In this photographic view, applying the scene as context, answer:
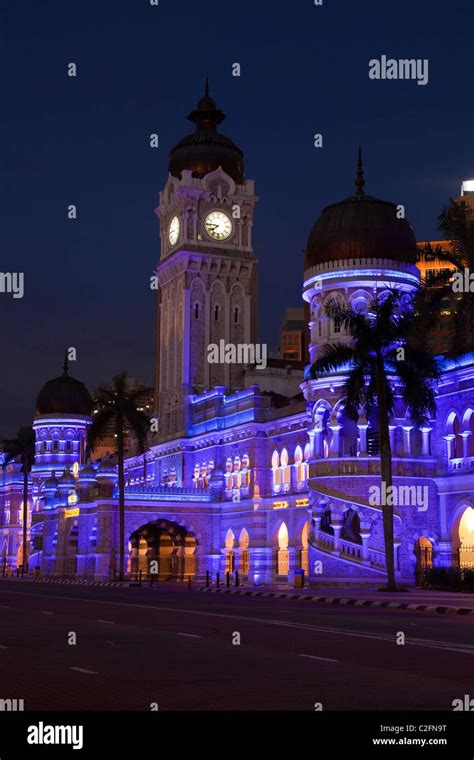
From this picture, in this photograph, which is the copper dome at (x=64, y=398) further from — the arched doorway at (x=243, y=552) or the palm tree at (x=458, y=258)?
the palm tree at (x=458, y=258)

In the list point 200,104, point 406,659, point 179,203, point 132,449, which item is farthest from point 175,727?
point 132,449

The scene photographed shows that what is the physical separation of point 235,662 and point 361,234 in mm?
38841

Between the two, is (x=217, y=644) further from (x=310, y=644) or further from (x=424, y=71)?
(x=424, y=71)

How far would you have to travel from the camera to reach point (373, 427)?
51.2 metres

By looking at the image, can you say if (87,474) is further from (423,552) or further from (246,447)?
(423,552)

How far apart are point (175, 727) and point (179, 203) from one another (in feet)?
237

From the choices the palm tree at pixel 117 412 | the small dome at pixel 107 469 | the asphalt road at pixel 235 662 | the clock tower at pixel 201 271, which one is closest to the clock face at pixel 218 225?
the clock tower at pixel 201 271

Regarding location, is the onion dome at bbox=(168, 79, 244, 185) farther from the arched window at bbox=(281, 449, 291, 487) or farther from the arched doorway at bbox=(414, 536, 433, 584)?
the arched doorway at bbox=(414, 536, 433, 584)

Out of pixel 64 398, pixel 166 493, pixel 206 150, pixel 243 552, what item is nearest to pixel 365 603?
pixel 243 552

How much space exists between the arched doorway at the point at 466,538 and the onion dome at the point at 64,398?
64.9m

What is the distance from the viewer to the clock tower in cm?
7962

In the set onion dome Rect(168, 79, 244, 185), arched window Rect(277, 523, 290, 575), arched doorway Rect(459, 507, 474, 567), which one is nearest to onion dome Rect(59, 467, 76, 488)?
arched window Rect(277, 523, 290, 575)

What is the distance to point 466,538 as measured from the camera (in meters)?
50.5

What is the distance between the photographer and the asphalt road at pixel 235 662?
12125 millimetres
